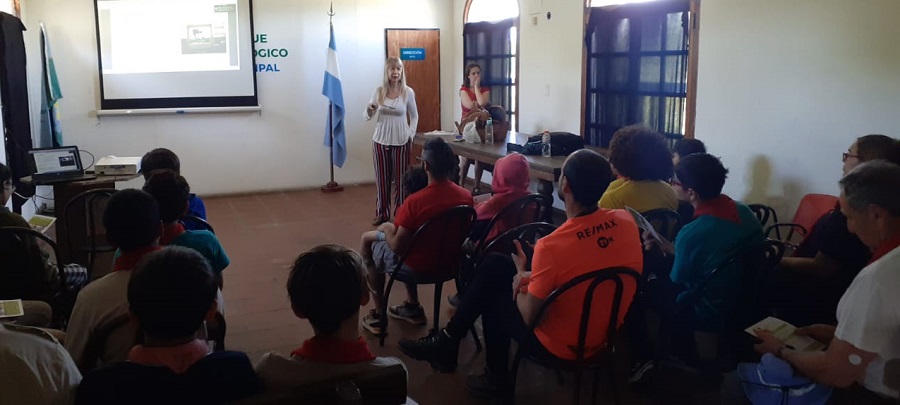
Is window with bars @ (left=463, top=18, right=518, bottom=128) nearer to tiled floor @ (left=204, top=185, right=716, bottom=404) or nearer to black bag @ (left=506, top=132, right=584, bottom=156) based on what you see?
tiled floor @ (left=204, top=185, right=716, bottom=404)

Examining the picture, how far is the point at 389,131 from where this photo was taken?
609cm

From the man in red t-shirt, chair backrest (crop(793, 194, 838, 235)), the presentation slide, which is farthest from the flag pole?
chair backrest (crop(793, 194, 838, 235))

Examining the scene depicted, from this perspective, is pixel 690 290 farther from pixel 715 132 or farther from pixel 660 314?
pixel 715 132

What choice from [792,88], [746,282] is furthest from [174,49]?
[746,282]

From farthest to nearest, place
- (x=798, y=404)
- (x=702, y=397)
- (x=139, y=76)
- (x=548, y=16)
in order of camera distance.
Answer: (x=139, y=76) → (x=548, y=16) → (x=702, y=397) → (x=798, y=404)

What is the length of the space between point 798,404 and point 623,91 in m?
4.14

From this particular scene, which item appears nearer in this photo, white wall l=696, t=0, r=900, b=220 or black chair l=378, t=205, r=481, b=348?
black chair l=378, t=205, r=481, b=348

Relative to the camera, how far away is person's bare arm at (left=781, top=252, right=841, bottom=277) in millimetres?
2691

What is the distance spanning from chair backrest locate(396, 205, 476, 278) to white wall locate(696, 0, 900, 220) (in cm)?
219

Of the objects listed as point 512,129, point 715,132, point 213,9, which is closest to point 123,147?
point 213,9

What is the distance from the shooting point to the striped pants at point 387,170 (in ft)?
20.0

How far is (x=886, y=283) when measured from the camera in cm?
163

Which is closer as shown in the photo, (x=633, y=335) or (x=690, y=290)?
(x=690, y=290)

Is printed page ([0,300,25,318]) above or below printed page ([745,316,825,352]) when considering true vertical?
above
